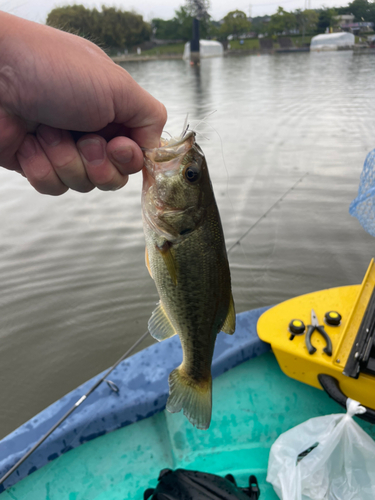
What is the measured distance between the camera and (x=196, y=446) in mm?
2609

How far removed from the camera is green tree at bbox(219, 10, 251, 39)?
73000mm

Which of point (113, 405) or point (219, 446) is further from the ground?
point (113, 405)

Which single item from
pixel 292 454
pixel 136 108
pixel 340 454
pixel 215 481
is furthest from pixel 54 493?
pixel 136 108

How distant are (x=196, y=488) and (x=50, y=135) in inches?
78.7

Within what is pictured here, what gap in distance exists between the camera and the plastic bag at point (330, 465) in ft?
7.13

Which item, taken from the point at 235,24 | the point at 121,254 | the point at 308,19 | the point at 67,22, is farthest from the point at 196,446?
the point at 235,24

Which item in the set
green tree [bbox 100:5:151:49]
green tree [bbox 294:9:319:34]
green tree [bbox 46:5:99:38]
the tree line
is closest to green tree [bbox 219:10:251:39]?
the tree line

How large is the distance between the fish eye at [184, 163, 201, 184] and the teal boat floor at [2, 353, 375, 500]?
1.99m

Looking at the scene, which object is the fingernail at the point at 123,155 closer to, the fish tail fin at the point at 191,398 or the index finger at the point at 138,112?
the index finger at the point at 138,112

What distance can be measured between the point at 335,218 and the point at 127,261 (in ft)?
13.4

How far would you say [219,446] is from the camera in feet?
8.54

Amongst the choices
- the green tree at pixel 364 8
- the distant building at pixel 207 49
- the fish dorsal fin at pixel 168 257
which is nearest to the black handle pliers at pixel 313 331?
the fish dorsal fin at pixel 168 257

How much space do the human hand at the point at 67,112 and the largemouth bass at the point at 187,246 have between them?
0.14 meters

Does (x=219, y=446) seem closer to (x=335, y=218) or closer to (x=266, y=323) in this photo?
(x=266, y=323)
